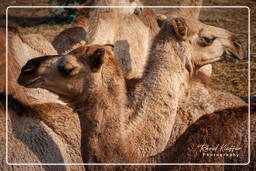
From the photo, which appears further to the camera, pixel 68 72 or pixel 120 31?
pixel 120 31

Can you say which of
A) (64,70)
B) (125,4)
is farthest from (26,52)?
(64,70)

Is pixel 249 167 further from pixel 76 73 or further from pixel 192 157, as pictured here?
pixel 76 73

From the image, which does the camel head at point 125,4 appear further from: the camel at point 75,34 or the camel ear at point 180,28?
the camel ear at point 180,28

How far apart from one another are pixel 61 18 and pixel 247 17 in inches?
168

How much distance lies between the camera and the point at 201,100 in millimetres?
5672

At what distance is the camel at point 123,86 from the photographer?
4.37m

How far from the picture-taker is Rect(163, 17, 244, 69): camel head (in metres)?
5.12

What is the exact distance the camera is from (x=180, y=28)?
5020 millimetres

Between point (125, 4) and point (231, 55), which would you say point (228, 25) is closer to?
point (125, 4)

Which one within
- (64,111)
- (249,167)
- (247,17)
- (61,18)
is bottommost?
(249,167)

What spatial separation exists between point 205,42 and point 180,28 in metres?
0.30

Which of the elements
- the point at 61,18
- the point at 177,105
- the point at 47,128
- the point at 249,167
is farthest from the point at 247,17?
the point at 61,18

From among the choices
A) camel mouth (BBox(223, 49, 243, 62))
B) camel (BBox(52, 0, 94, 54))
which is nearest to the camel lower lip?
camel mouth (BBox(223, 49, 243, 62))

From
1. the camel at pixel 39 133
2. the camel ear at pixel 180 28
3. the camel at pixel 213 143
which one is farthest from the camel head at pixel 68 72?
the camel ear at pixel 180 28
